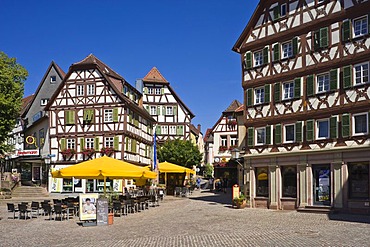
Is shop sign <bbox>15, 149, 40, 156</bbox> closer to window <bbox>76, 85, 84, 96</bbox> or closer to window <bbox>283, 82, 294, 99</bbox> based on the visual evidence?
window <bbox>76, 85, 84, 96</bbox>

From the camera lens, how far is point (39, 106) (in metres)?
55.2

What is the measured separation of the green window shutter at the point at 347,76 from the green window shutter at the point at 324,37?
204 centimetres

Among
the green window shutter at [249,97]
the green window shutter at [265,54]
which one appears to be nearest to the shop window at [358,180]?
the green window shutter at [249,97]

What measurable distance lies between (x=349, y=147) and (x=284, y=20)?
8.96 metres

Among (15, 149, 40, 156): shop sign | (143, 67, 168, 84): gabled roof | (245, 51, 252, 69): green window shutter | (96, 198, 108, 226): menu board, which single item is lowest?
(96, 198, 108, 226): menu board

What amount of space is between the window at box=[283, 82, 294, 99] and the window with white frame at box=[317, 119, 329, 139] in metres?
2.62

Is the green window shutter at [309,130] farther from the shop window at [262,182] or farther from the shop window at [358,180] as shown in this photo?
the shop window at [262,182]

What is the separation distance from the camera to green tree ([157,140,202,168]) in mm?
56562

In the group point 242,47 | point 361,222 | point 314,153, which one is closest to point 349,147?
point 314,153

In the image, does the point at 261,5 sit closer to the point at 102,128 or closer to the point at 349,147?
the point at 349,147

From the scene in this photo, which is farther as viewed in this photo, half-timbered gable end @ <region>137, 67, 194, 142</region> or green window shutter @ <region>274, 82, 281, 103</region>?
half-timbered gable end @ <region>137, 67, 194, 142</region>

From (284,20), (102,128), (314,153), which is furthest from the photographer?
(102,128)

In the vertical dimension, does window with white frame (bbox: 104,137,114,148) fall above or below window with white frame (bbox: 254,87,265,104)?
below

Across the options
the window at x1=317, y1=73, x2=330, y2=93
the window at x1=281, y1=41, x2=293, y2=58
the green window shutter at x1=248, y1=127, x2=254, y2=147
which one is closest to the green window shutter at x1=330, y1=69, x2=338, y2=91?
the window at x1=317, y1=73, x2=330, y2=93
